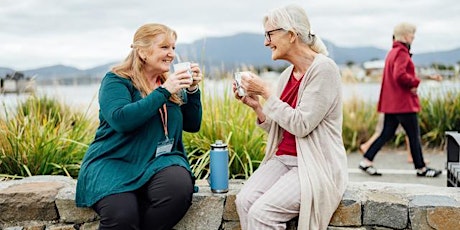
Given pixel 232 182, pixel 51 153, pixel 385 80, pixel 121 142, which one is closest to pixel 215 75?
pixel 385 80

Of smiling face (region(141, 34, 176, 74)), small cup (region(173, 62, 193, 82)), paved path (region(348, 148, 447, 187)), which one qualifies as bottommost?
paved path (region(348, 148, 447, 187))

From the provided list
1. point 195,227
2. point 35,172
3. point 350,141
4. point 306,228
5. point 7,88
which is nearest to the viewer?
point 306,228

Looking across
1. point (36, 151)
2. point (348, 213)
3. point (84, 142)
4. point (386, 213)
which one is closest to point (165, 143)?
point (348, 213)

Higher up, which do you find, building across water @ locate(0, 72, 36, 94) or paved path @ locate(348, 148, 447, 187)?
building across water @ locate(0, 72, 36, 94)

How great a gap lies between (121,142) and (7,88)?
2975 millimetres

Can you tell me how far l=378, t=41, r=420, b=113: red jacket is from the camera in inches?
276

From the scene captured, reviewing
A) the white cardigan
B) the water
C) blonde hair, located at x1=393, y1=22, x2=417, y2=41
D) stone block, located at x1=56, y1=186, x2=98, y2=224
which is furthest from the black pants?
blonde hair, located at x1=393, y1=22, x2=417, y2=41

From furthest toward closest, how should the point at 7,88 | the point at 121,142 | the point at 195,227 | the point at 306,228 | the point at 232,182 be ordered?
the point at 7,88 → the point at 232,182 → the point at 195,227 → the point at 121,142 → the point at 306,228

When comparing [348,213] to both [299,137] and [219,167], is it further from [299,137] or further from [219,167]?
[219,167]

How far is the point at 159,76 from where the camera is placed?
384 cm

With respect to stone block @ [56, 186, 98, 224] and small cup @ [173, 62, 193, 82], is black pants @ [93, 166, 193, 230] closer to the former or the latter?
stone block @ [56, 186, 98, 224]

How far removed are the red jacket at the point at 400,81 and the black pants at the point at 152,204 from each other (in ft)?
13.3

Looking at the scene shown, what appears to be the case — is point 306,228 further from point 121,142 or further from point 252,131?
point 252,131

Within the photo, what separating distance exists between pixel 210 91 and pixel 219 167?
7.27 feet
